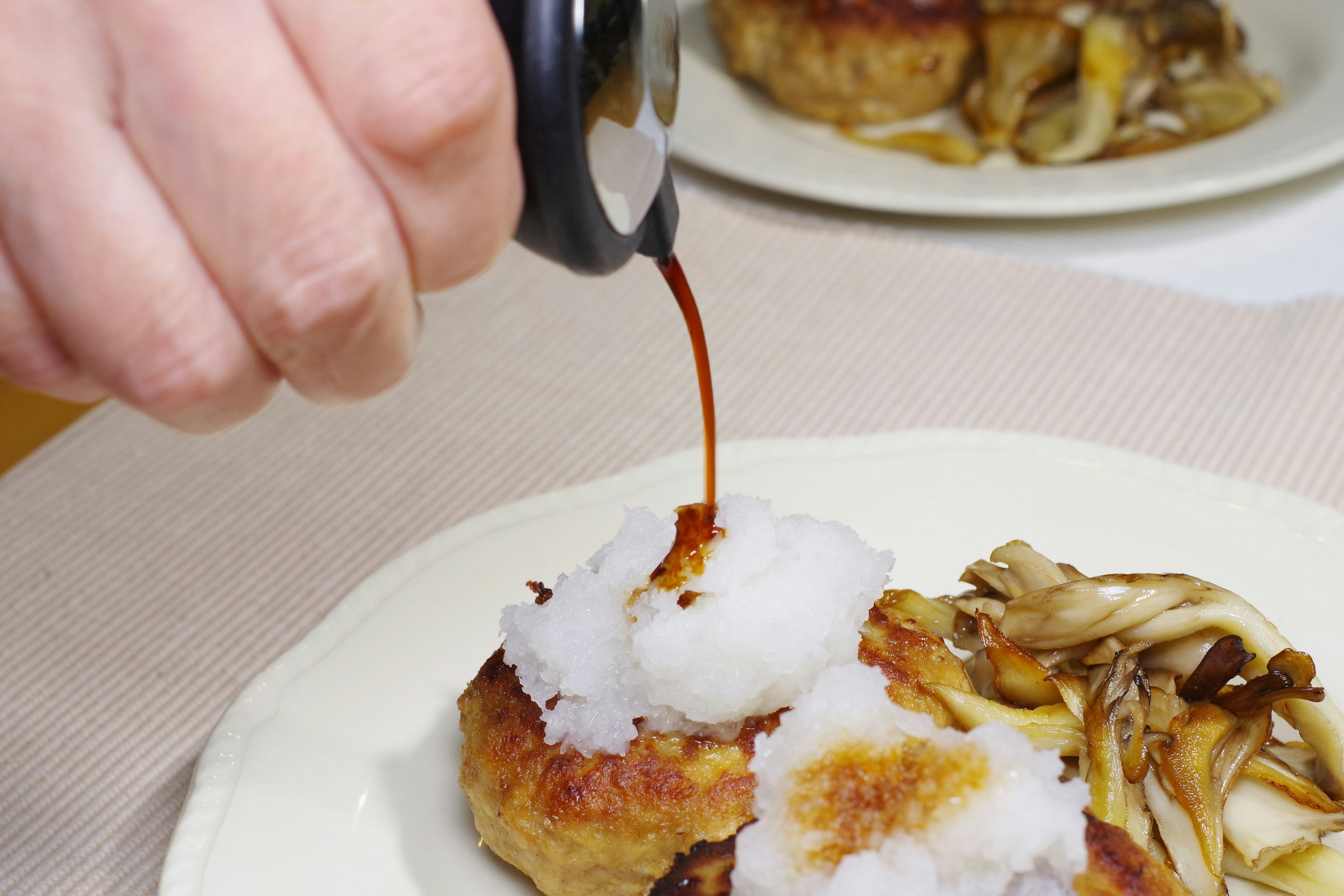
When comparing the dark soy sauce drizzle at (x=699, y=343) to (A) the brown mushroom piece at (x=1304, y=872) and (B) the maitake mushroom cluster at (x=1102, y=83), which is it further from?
(B) the maitake mushroom cluster at (x=1102, y=83)

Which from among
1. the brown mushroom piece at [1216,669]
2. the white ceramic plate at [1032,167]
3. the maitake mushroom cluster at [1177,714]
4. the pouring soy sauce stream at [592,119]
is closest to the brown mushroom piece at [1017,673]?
the maitake mushroom cluster at [1177,714]

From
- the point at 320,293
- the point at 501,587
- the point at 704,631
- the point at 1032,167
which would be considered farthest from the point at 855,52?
the point at 320,293

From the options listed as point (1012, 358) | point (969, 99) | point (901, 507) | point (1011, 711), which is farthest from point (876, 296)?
point (1011, 711)

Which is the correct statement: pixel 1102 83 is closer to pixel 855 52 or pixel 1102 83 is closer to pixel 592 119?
pixel 855 52

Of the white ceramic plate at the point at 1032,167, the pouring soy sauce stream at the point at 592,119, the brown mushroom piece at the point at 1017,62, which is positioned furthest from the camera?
the brown mushroom piece at the point at 1017,62

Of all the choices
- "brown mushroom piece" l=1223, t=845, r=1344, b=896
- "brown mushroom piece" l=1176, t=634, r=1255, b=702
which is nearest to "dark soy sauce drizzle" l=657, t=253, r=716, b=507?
"brown mushroom piece" l=1176, t=634, r=1255, b=702
